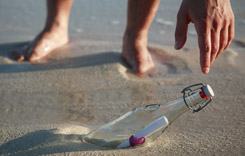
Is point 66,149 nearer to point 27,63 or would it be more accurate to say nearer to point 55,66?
point 55,66

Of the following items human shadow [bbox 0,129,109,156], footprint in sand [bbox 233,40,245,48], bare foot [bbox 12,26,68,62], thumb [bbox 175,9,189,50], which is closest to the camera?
human shadow [bbox 0,129,109,156]

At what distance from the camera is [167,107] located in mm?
1504

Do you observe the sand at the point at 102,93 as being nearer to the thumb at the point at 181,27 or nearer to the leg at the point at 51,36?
the leg at the point at 51,36

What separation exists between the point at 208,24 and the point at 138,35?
115cm

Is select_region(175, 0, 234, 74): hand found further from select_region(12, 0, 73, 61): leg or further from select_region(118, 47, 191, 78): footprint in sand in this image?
select_region(12, 0, 73, 61): leg

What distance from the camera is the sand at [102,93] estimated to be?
148 centimetres

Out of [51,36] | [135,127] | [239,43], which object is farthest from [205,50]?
[51,36]

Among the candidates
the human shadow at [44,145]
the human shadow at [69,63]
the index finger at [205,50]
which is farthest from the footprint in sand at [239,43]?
the human shadow at [44,145]

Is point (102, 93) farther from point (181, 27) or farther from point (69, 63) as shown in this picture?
point (181, 27)

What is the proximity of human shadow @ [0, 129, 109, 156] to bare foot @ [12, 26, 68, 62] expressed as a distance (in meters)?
1.31

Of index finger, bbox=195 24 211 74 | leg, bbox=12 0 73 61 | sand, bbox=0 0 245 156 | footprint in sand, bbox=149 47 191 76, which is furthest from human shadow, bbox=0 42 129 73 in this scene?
index finger, bbox=195 24 211 74

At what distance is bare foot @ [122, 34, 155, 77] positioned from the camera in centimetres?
249

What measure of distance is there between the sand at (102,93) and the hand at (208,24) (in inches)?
15.4

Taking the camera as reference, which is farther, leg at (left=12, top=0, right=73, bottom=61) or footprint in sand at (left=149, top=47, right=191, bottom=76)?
leg at (left=12, top=0, right=73, bottom=61)
